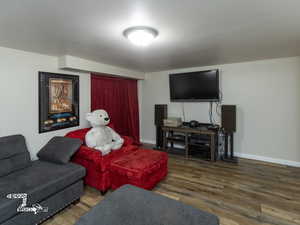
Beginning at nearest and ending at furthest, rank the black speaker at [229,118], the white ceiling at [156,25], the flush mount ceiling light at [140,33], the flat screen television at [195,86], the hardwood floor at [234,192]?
the white ceiling at [156,25] < the flush mount ceiling light at [140,33] < the hardwood floor at [234,192] < the black speaker at [229,118] < the flat screen television at [195,86]

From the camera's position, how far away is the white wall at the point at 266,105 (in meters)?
3.21

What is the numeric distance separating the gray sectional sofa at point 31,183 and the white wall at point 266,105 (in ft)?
10.2

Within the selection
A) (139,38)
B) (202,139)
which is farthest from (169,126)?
(139,38)

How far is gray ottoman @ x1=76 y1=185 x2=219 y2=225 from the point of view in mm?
1212

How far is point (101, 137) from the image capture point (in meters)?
2.79

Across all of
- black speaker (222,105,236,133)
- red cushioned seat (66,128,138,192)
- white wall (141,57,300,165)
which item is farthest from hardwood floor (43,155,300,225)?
black speaker (222,105,236,133)

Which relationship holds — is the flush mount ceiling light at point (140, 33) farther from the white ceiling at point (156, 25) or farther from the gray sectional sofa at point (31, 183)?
the gray sectional sofa at point (31, 183)

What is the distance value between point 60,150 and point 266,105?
375cm

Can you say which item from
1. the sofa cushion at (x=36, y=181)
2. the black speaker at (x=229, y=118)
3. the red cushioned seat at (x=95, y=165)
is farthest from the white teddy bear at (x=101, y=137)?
the black speaker at (x=229, y=118)

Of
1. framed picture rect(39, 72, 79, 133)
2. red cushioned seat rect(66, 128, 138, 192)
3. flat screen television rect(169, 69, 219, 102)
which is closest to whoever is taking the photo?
red cushioned seat rect(66, 128, 138, 192)

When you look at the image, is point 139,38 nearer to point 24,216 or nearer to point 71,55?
point 71,55

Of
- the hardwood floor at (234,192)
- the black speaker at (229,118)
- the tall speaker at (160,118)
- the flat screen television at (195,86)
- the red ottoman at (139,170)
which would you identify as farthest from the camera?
the tall speaker at (160,118)

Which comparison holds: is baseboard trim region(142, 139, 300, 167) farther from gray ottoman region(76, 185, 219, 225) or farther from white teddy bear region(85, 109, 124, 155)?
gray ottoman region(76, 185, 219, 225)

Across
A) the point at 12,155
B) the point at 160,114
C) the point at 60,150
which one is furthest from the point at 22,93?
the point at 160,114
